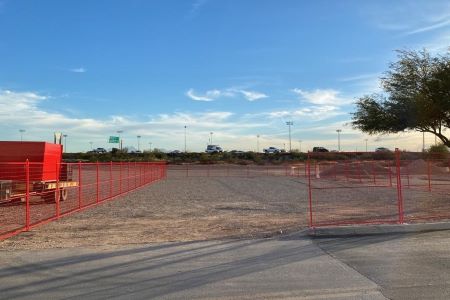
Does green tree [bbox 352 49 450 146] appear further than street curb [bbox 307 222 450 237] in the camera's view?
Yes

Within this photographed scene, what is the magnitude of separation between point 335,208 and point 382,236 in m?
7.12

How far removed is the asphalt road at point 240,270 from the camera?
7.39m

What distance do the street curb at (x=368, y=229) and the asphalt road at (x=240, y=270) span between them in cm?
56

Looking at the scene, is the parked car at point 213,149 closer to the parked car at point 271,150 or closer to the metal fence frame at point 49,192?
the parked car at point 271,150

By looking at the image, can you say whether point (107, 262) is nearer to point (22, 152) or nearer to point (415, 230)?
point (415, 230)

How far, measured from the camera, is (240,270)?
8.72 m

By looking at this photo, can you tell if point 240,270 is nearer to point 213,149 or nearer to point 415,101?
point 415,101

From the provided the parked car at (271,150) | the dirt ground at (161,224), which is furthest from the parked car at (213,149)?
the dirt ground at (161,224)

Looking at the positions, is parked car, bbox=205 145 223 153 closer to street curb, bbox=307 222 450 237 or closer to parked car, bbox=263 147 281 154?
parked car, bbox=263 147 281 154

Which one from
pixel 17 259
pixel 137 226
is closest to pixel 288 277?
pixel 17 259

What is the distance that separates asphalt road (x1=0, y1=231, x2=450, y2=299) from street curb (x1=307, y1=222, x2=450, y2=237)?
1.85 feet

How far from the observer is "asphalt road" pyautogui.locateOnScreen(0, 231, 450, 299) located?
7395mm

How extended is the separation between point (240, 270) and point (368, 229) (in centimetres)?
473

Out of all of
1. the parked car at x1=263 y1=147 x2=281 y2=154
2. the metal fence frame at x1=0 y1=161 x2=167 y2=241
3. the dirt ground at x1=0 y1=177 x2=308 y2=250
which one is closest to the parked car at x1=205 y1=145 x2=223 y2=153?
the parked car at x1=263 y1=147 x2=281 y2=154
